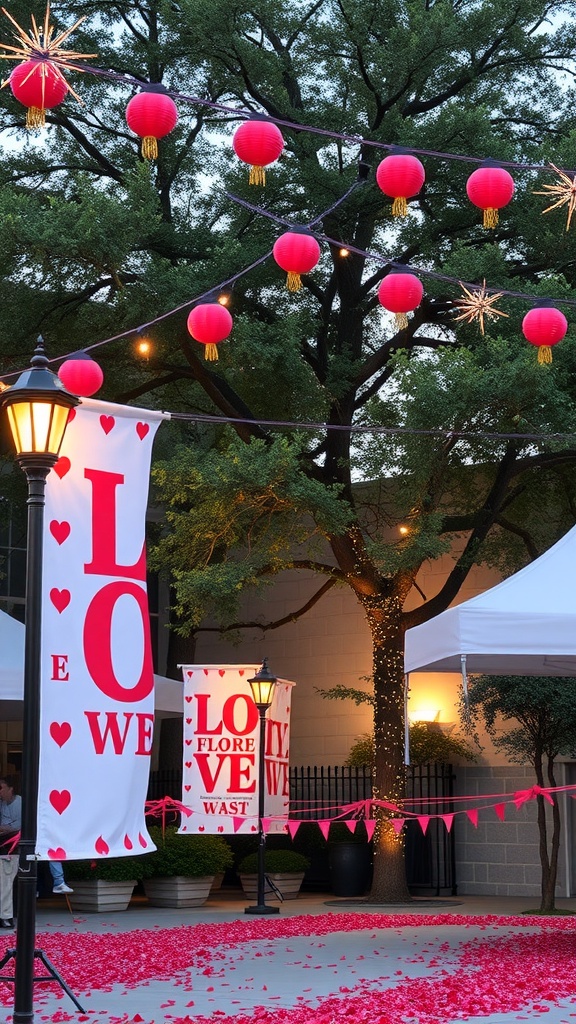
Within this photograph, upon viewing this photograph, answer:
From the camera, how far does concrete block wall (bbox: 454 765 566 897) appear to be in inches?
782

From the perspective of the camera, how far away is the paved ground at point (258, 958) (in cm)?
834

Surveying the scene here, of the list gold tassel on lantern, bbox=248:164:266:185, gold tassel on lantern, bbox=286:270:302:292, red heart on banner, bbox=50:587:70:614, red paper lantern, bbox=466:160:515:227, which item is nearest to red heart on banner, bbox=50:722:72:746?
red heart on banner, bbox=50:587:70:614

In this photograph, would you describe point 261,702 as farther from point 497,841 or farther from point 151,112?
point 151,112

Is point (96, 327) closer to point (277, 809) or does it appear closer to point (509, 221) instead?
point (509, 221)

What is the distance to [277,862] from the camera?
1930 cm

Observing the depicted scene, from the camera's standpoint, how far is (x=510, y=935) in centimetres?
1302

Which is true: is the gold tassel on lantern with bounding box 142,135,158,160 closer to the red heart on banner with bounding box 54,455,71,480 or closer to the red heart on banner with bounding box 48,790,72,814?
the red heart on banner with bounding box 54,455,71,480

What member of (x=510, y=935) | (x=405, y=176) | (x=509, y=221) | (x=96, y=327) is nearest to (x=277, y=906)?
(x=510, y=935)

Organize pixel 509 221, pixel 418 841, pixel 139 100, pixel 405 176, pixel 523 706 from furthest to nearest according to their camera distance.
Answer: pixel 418 841
pixel 509 221
pixel 523 706
pixel 405 176
pixel 139 100

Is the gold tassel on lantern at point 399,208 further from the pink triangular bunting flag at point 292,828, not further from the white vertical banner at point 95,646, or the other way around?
the pink triangular bunting flag at point 292,828

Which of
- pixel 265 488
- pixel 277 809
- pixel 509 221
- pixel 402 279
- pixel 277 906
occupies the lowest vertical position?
pixel 277 906

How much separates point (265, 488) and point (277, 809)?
4586mm

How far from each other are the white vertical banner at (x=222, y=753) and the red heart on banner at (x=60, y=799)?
9284 millimetres

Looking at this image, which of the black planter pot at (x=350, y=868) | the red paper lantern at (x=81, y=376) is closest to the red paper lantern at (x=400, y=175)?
the red paper lantern at (x=81, y=376)
